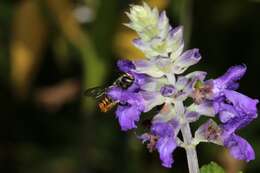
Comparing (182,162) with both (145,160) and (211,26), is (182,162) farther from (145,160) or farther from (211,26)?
(211,26)

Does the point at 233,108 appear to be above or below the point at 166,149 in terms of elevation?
above

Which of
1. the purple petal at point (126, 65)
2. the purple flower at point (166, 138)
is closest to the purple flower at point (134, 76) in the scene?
the purple petal at point (126, 65)

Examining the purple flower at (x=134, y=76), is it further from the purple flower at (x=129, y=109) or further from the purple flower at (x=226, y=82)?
the purple flower at (x=226, y=82)

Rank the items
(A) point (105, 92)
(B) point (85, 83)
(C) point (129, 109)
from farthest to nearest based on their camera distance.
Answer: (B) point (85, 83)
(A) point (105, 92)
(C) point (129, 109)

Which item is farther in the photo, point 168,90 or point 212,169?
point 212,169

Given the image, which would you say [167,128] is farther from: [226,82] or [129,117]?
[226,82]

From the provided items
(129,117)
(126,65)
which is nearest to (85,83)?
(126,65)

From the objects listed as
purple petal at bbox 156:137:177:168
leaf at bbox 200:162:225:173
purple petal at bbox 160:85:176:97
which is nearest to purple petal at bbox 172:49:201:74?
purple petal at bbox 160:85:176:97
